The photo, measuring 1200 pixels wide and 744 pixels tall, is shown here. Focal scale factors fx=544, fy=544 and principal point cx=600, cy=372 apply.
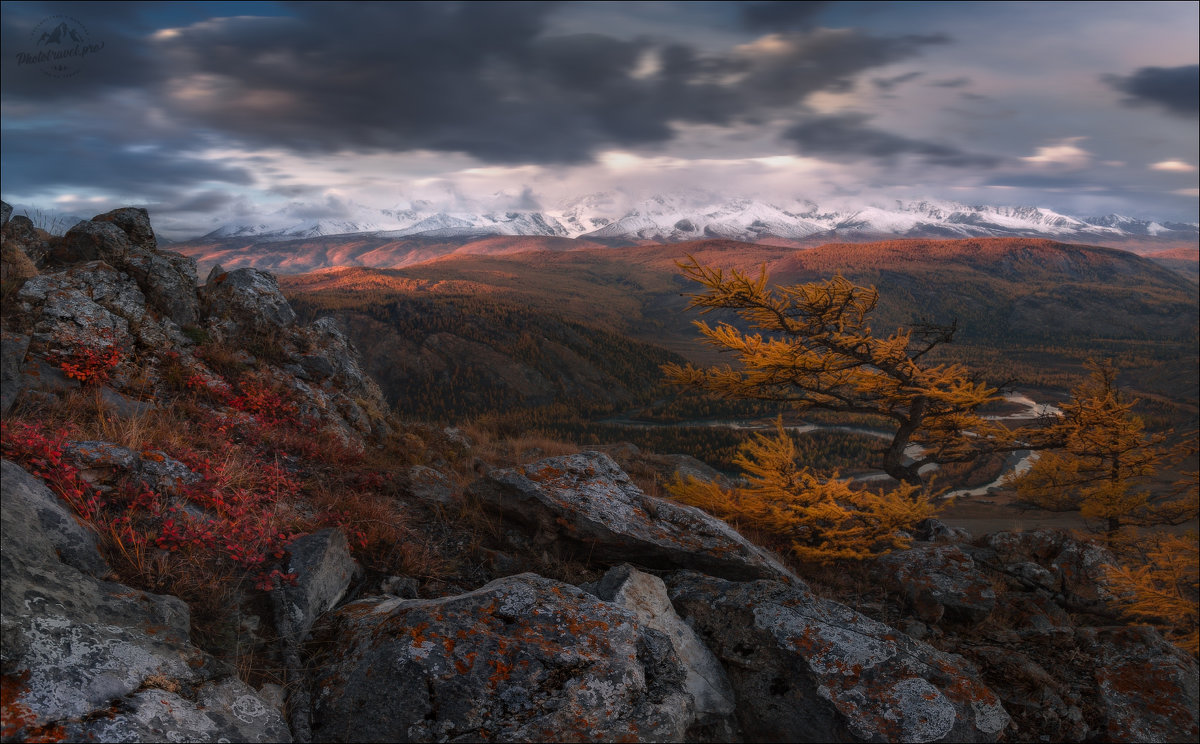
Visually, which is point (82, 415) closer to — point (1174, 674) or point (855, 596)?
point (855, 596)

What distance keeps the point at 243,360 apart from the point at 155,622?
11358mm

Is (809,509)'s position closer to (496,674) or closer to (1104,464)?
(496,674)

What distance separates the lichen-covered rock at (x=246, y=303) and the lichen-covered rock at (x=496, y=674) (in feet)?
41.7

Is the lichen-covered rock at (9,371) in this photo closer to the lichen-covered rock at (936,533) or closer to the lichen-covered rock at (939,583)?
the lichen-covered rock at (939,583)

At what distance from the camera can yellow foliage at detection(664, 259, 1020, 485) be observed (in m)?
13.9

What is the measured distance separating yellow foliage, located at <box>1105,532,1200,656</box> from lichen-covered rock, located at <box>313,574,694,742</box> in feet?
46.9

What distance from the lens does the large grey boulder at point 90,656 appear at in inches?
122

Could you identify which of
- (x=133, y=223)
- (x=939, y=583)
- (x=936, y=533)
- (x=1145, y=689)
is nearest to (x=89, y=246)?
(x=133, y=223)

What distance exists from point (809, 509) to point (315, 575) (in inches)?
372

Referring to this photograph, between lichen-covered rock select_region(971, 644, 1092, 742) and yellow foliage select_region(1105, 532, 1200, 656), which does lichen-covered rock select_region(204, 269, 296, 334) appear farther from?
yellow foliage select_region(1105, 532, 1200, 656)

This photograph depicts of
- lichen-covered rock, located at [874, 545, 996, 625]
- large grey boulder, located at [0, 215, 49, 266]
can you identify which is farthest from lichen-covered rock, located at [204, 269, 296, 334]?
lichen-covered rock, located at [874, 545, 996, 625]

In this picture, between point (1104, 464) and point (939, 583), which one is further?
point (1104, 464)

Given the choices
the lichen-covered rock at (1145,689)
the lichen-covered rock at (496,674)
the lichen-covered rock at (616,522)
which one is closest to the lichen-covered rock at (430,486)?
the lichen-covered rock at (616,522)

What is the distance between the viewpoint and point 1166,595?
45.5 ft
